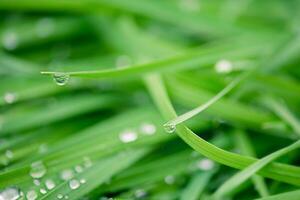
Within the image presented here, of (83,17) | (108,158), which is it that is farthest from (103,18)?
(108,158)

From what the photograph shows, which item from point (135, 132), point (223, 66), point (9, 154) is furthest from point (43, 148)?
point (223, 66)

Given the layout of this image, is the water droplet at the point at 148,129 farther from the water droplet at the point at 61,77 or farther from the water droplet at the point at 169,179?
the water droplet at the point at 61,77

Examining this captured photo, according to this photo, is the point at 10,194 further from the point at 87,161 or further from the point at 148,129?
the point at 148,129

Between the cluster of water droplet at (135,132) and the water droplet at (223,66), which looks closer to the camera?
the cluster of water droplet at (135,132)

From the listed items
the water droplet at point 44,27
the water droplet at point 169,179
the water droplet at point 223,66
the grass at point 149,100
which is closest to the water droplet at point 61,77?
the grass at point 149,100

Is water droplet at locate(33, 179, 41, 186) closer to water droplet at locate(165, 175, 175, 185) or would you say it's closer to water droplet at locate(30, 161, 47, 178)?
water droplet at locate(30, 161, 47, 178)

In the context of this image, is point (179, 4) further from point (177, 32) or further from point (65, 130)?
point (65, 130)

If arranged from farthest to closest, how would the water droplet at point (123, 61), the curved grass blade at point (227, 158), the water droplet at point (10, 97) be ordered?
the water droplet at point (123, 61) < the water droplet at point (10, 97) < the curved grass blade at point (227, 158)
